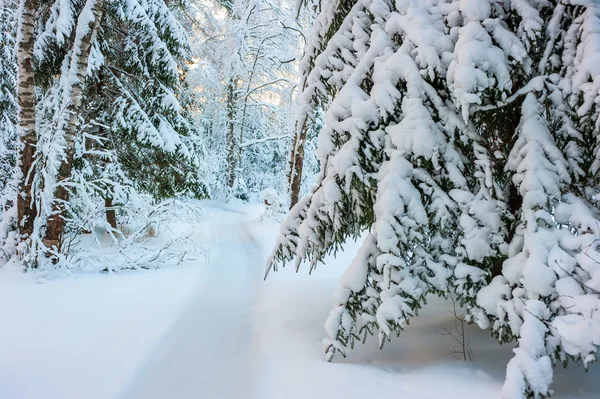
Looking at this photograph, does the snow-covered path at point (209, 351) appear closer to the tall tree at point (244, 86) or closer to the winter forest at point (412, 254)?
the winter forest at point (412, 254)

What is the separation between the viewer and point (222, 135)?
2281 centimetres

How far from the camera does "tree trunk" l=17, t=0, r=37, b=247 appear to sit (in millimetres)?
6043

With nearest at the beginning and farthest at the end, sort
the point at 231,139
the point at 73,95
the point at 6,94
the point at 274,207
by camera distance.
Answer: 1. the point at 73,95
2. the point at 6,94
3. the point at 274,207
4. the point at 231,139

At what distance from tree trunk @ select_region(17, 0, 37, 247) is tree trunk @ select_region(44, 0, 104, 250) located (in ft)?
1.24

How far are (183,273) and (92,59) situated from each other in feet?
15.1

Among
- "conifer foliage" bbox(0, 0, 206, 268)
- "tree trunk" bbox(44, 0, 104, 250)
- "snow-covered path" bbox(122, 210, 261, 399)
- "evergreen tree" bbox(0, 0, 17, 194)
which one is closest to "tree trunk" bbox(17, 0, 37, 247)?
"conifer foliage" bbox(0, 0, 206, 268)

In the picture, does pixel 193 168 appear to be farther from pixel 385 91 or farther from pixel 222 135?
Result: pixel 222 135

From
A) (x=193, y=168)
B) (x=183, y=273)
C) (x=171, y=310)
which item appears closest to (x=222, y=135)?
(x=193, y=168)

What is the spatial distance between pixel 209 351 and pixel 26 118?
210 inches

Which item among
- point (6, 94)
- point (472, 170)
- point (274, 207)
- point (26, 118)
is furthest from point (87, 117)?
point (472, 170)

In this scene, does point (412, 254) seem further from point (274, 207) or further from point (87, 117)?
point (274, 207)

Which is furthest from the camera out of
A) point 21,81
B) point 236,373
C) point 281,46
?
point 281,46

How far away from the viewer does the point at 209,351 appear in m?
3.61

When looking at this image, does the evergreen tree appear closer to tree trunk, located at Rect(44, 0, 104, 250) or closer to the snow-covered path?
tree trunk, located at Rect(44, 0, 104, 250)
